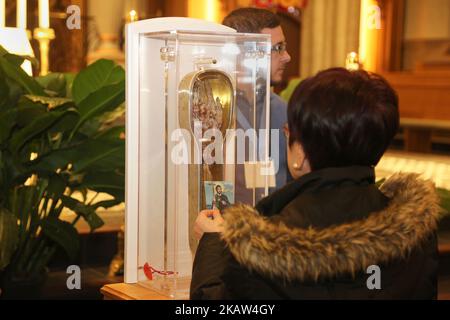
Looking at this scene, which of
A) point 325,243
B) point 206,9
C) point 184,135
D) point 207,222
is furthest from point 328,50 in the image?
point 325,243

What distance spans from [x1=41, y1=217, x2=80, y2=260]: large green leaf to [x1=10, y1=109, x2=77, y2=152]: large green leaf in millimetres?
415

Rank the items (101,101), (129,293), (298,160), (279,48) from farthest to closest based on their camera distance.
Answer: (101,101), (279,48), (129,293), (298,160)

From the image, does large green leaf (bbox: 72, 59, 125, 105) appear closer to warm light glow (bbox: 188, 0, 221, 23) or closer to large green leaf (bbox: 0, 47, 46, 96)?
large green leaf (bbox: 0, 47, 46, 96)

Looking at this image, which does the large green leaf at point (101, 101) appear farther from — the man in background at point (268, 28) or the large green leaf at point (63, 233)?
the man in background at point (268, 28)

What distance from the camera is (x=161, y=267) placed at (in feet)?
6.41

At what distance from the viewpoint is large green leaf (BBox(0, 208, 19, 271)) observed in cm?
306

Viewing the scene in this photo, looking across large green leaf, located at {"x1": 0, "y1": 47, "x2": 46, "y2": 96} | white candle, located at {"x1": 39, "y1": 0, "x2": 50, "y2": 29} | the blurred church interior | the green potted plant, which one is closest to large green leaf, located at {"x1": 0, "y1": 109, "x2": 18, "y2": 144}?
the green potted plant

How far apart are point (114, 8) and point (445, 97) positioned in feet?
12.3

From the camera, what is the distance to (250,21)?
265 centimetres

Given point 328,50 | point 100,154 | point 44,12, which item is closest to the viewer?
point 100,154

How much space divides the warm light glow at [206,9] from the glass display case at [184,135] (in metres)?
7.69

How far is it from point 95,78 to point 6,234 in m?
0.78

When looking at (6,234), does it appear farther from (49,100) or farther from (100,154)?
(100,154)

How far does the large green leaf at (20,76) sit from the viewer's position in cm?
321
